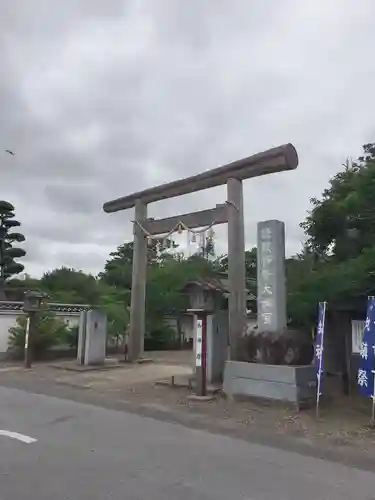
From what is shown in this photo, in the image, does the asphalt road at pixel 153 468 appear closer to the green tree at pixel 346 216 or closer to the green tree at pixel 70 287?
the green tree at pixel 346 216

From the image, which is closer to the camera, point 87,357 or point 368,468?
point 368,468

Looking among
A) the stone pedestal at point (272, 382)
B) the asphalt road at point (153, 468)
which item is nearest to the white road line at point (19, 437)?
the asphalt road at point (153, 468)

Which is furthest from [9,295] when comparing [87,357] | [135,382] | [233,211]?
[233,211]

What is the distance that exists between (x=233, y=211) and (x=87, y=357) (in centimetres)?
734

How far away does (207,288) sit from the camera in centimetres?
1340

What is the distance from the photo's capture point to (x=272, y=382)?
31.3 feet

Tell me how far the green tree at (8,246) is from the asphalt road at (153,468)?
78.6ft

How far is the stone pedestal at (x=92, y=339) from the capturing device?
16.3 m

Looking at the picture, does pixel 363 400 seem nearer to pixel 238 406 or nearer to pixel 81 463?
pixel 238 406

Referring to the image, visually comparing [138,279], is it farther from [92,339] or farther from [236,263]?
[236,263]

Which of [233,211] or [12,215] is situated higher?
[12,215]

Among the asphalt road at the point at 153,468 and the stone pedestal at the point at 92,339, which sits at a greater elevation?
the stone pedestal at the point at 92,339

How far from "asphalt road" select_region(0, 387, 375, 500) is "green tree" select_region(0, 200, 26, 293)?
24.0m

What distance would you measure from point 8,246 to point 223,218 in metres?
22.0
